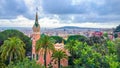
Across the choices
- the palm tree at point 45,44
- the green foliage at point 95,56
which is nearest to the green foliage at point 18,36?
the green foliage at point 95,56

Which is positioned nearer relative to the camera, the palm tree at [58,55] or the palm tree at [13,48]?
the palm tree at [13,48]

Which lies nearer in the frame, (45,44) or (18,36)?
(45,44)

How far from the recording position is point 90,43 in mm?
45312

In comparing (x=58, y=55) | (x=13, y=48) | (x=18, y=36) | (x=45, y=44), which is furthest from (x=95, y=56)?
(x=18, y=36)

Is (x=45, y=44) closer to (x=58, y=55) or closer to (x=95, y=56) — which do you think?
(x=58, y=55)

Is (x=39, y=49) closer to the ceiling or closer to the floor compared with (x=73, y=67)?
closer to the ceiling

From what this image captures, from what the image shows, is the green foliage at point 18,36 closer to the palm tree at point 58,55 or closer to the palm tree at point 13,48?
the palm tree at point 58,55

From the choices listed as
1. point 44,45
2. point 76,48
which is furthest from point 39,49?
point 76,48

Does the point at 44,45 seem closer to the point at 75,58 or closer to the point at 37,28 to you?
the point at 75,58

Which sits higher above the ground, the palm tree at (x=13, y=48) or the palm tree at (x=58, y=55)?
the palm tree at (x=13, y=48)

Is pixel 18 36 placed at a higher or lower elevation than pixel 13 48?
higher

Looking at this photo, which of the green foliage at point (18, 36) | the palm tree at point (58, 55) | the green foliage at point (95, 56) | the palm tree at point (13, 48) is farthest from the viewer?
the green foliage at point (18, 36)

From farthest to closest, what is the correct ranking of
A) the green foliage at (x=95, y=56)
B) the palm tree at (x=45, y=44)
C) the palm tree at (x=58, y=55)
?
the palm tree at (x=58, y=55) → the palm tree at (x=45, y=44) → the green foliage at (x=95, y=56)

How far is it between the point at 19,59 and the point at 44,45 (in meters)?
3.43
